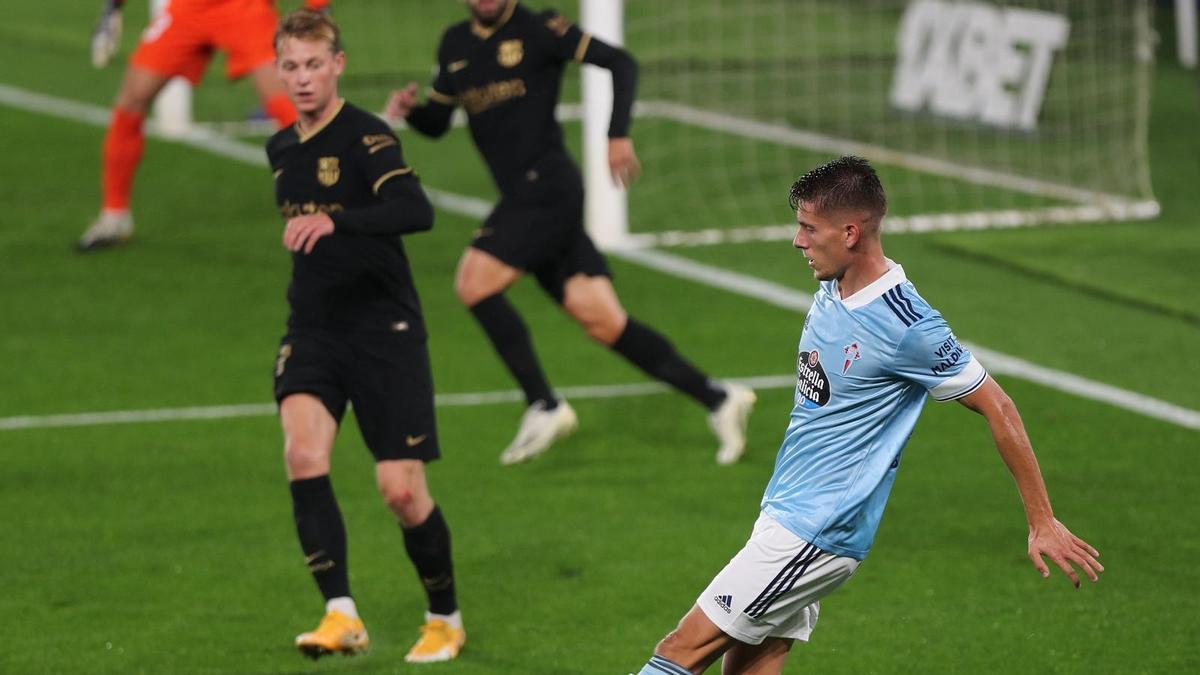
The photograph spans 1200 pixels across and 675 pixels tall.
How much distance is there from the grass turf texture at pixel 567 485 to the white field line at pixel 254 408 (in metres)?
0.12

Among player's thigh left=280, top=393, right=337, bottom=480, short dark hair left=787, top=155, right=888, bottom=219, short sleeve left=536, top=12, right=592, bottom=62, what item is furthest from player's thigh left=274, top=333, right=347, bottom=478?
short sleeve left=536, top=12, right=592, bottom=62

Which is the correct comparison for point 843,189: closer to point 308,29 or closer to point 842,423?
point 842,423

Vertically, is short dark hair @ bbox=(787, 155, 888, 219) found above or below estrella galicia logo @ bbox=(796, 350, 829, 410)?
above

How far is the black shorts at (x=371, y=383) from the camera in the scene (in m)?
6.16

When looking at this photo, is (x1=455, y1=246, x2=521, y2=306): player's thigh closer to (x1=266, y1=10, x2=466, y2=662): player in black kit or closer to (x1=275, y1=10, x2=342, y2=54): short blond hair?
(x1=266, y1=10, x2=466, y2=662): player in black kit

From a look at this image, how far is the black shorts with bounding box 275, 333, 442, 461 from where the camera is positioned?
20.2 feet

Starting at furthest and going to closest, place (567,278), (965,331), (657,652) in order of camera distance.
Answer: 1. (965,331)
2. (567,278)
3. (657,652)

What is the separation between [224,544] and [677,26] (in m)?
12.4

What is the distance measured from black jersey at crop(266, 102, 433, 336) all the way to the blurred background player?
510cm

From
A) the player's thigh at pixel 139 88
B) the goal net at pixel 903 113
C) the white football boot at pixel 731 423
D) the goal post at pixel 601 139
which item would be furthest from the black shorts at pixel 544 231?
the player's thigh at pixel 139 88

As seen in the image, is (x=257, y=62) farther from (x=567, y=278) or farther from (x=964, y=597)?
(x=964, y=597)

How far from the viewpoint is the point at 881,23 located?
1978 centimetres

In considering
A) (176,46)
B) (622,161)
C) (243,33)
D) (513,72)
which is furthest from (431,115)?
(176,46)

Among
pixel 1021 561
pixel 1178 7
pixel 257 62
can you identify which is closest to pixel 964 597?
pixel 1021 561
